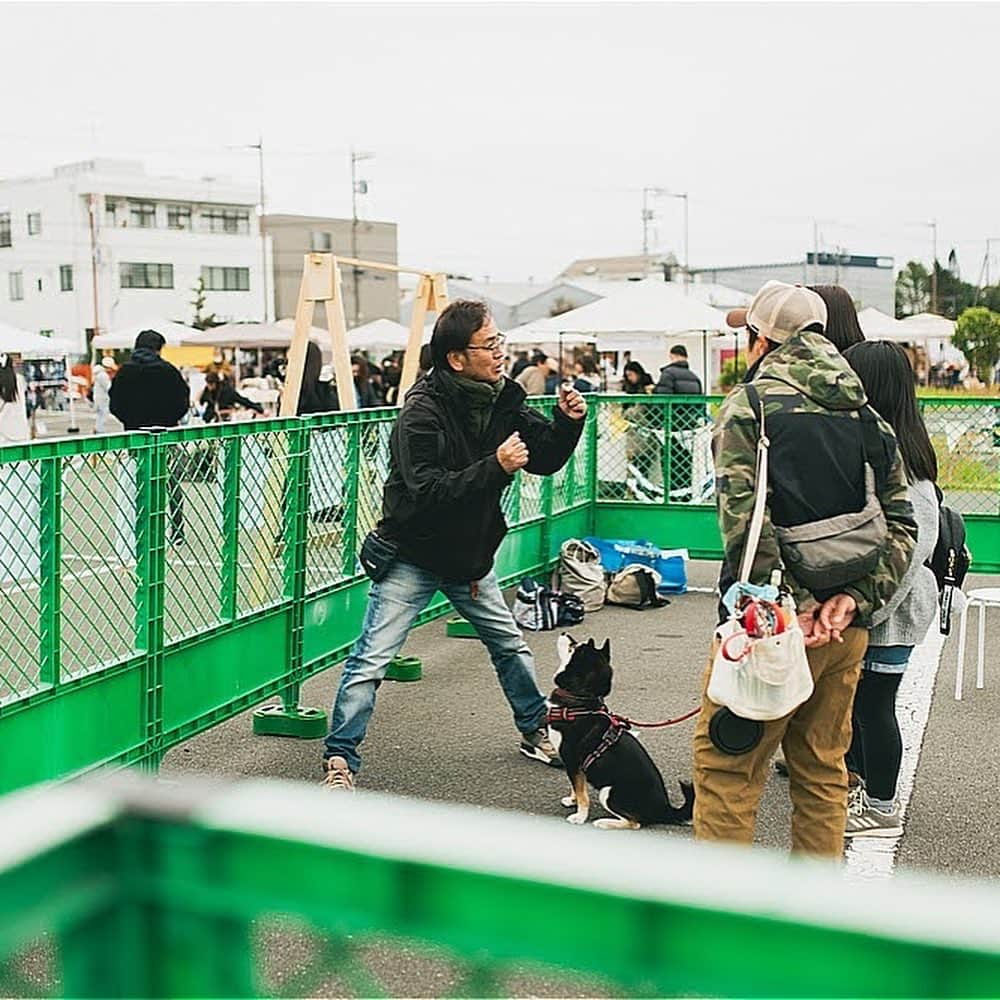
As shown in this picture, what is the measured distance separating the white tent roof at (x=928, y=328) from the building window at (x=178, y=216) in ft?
171

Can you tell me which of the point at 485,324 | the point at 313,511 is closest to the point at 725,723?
the point at 485,324

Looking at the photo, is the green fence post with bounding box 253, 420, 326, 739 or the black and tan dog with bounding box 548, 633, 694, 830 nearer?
the black and tan dog with bounding box 548, 633, 694, 830

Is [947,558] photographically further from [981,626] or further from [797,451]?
[981,626]

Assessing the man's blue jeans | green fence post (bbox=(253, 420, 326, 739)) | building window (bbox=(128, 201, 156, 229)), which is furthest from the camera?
building window (bbox=(128, 201, 156, 229))

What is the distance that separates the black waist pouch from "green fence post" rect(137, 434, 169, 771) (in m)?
0.82

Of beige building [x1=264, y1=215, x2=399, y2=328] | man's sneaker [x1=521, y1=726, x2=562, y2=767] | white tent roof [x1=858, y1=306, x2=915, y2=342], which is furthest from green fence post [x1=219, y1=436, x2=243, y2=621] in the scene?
beige building [x1=264, y1=215, x2=399, y2=328]

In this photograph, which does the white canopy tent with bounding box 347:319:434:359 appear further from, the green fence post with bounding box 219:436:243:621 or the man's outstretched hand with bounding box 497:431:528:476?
the man's outstretched hand with bounding box 497:431:528:476

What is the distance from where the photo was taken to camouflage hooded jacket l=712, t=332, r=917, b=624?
4109 mm

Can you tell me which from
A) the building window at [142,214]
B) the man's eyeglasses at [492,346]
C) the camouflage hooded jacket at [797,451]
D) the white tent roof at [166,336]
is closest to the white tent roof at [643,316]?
the man's eyeglasses at [492,346]

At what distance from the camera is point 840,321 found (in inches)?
205

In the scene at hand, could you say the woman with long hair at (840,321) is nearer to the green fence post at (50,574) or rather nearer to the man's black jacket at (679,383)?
the green fence post at (50,574)

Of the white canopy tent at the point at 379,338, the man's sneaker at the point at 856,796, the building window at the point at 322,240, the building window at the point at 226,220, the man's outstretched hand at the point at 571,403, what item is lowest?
the man's sneaker at the point at 856,796

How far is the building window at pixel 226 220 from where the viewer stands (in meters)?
80.0

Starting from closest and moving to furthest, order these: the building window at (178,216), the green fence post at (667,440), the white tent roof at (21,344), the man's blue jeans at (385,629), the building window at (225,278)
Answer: the man's blue jeans at (385,629) < the green fence post at (667,440) < the white tent roof at (21,344) < the building window at (178,216) < the building window at (225,278)
